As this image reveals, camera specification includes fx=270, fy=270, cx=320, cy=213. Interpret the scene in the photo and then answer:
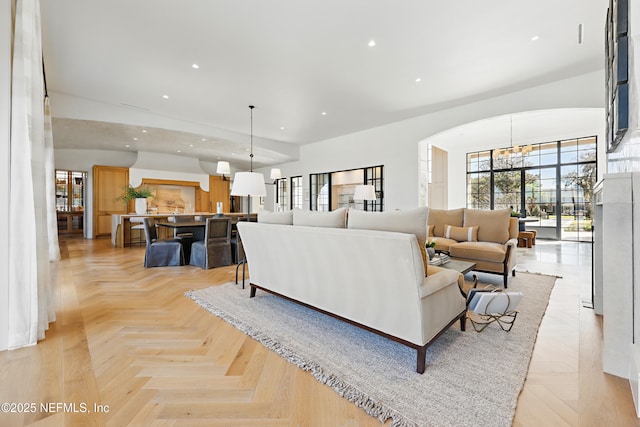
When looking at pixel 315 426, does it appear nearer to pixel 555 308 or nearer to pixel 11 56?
pixel 555 308

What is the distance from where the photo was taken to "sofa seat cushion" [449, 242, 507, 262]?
3408 millimetres

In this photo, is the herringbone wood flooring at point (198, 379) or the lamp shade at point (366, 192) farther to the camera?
the lamp shade at point (366, 192)

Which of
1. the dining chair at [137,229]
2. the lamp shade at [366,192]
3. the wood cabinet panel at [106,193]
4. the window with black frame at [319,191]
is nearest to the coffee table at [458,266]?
the lamp shade at [366,192]

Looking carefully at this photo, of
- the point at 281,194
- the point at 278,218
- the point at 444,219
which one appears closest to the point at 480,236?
the point at 444,219

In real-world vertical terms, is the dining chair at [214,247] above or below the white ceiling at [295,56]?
below

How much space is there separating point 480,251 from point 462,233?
74cm

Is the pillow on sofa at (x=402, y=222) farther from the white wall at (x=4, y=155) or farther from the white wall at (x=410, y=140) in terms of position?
the white wall at (x=410, y=140)

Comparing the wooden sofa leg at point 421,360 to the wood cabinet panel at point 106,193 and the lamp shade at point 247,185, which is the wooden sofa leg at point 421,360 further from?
the wood cabinet panel at point 106,193

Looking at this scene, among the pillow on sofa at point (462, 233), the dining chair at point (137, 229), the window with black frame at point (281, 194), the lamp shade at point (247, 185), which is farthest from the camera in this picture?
the window with black frame at point (281, 194)

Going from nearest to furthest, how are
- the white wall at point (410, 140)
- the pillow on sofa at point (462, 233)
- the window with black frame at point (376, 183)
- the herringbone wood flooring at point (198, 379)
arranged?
the herringbone wood flooring at point (198, 379) < the pillow on sofa at point (462, 233) < the white wall at point (410, 140) < the window with black frame at point (376, 183)

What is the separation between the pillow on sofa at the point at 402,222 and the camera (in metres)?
1.67

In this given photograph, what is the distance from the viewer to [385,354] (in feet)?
5.93

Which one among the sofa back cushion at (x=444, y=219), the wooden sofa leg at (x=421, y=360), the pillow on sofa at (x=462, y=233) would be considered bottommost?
the wooden sofa leg at (x=421, y=360)

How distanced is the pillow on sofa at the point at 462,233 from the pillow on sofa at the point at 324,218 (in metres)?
2.91
